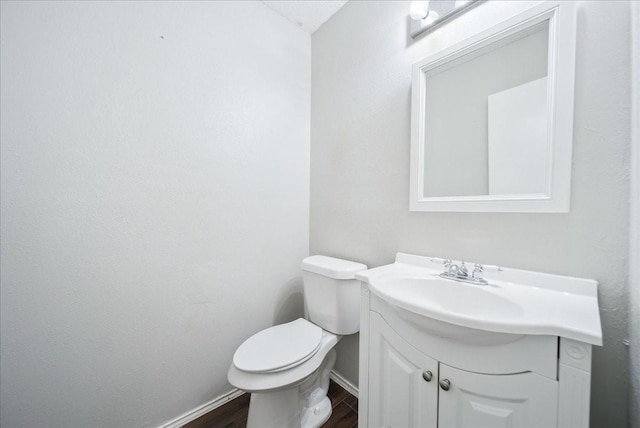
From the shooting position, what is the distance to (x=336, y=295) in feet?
3.89

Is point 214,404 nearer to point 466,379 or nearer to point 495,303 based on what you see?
point 466,379

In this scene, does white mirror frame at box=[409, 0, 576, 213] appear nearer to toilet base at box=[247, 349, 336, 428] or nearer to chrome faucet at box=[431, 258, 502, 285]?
chrome faucet at box=[431, 258, 502, 285]

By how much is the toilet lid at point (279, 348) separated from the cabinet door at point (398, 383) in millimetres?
333

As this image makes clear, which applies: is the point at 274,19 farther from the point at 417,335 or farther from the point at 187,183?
the point at 417,335

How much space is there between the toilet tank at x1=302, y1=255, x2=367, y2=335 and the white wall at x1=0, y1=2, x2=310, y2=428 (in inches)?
13.9

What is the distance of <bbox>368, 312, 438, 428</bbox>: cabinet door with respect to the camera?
Answer: 2.21 ft

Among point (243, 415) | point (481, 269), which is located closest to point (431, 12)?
point (481, 269)

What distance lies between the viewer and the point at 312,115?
1.65m

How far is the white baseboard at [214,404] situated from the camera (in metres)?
1.14

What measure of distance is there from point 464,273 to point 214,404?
4.77ft

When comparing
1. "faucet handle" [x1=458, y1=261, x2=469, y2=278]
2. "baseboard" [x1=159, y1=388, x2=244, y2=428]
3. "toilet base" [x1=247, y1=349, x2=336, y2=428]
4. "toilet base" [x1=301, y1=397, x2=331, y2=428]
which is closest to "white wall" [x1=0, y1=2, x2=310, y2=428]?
"baseboard" [x1=159, y1=388, x2=244, y2=428]

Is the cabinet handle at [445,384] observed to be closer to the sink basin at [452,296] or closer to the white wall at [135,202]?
the sink basin at [452,296]

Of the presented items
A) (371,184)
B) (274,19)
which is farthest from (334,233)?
(274,19)

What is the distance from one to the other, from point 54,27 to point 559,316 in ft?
6.18
